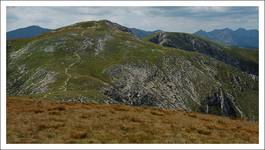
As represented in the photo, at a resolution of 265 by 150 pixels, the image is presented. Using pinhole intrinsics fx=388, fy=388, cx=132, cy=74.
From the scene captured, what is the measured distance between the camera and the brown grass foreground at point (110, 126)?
23406 mm

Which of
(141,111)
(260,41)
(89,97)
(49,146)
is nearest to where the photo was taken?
(49,146)

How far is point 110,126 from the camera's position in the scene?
84.8 feet

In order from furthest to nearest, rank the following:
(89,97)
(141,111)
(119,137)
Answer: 1. (89,97)
2. (141,111)
3. (119,137)

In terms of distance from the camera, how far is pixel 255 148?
24.0 metres

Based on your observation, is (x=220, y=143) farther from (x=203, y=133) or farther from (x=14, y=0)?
(x=14, y=0)

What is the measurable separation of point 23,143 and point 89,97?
120257mm

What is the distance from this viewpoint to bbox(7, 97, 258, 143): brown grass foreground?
23.4 m

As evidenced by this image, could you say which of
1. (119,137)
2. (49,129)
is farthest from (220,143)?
(49,129)

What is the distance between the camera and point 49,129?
24547mm

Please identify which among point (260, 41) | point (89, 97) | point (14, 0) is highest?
point (14, 0)

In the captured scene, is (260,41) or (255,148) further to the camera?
(260,41)

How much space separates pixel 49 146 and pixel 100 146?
2.83 meters

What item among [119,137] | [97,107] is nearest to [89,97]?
[97,107]

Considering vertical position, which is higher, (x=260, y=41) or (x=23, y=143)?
(x=260, y=41)
